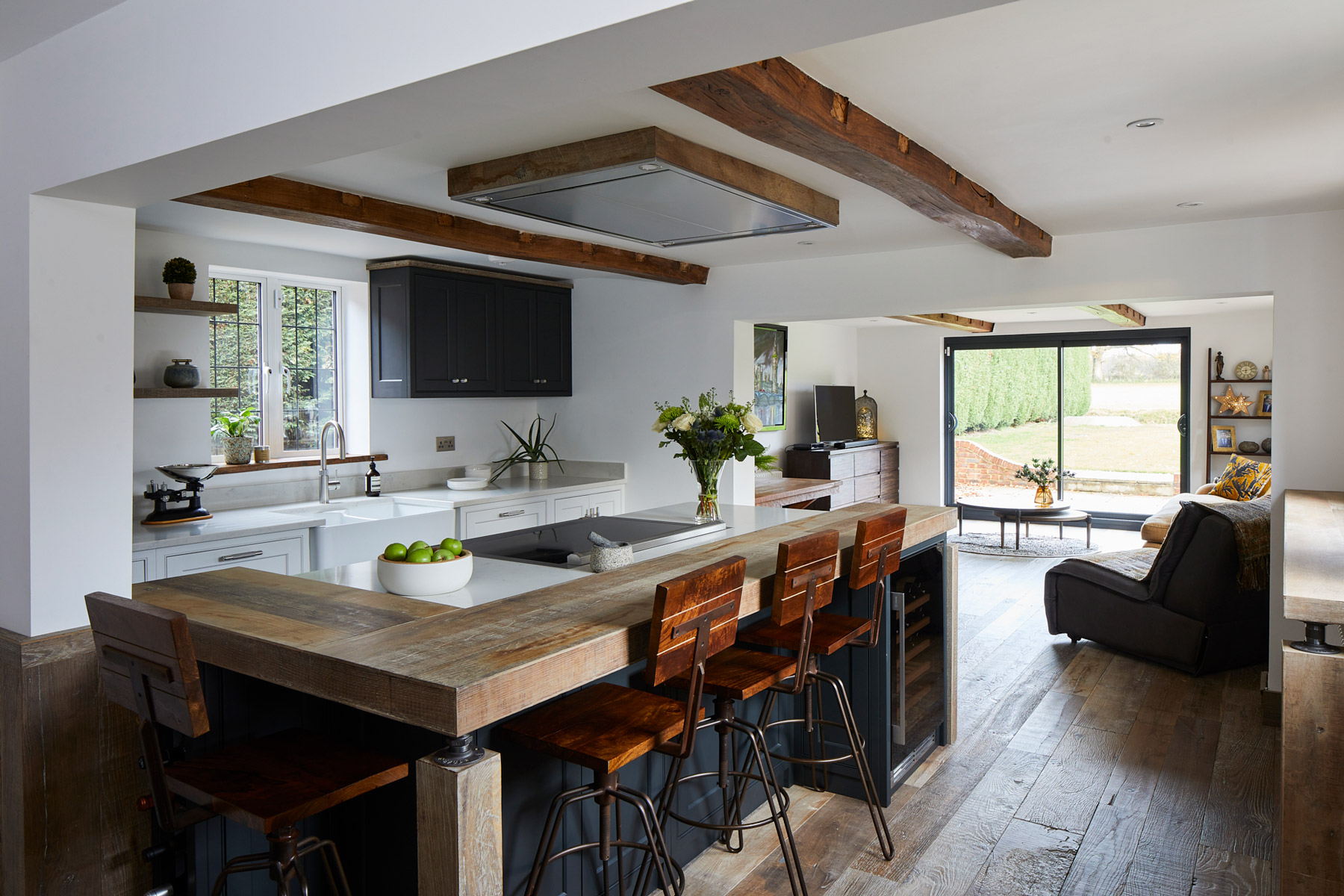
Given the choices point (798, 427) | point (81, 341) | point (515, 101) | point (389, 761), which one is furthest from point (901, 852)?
point (798, 427)

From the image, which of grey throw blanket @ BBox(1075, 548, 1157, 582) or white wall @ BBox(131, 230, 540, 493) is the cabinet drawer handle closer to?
white wall @ BBox(131, 230, 540, 493)

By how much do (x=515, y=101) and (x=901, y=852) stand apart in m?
2.54

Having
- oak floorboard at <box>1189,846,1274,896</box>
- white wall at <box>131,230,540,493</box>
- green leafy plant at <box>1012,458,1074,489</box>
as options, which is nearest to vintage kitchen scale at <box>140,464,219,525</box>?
white wall at <box>131,230,540,493</box>

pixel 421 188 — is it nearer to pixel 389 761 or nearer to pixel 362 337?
pixel 362 337

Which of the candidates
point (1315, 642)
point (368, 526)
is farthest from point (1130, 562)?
point (368, 526)

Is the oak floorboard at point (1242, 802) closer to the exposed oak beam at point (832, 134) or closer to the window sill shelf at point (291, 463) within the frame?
the exposed oak beam at point (832, 134)

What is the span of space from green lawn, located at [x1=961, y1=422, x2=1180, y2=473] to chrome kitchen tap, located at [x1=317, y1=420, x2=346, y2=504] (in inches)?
280

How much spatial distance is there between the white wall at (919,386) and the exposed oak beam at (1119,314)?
0.64 m

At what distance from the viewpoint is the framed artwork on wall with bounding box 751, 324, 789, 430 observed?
7766 mm

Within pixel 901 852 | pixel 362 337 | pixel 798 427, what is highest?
pixel 362 337

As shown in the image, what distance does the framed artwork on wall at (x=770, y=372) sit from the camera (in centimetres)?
777

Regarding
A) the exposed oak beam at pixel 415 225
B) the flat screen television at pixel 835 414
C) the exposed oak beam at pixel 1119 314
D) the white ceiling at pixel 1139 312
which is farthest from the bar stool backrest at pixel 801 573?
the flat screen television at pixel 835 414

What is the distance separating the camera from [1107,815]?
306 cm

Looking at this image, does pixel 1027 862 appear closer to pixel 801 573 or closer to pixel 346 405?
pixel 801 573
